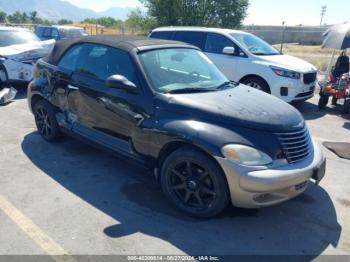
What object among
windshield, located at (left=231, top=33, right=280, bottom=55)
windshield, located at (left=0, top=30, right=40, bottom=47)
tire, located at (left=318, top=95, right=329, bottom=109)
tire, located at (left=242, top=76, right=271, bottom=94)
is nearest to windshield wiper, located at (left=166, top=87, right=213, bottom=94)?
tire, located at (left=242, top=76, right=271, bottom=94)

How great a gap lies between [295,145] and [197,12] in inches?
813

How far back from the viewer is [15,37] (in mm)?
9961

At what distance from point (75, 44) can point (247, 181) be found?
126 inches

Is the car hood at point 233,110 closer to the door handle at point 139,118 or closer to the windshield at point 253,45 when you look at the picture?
the door handle at point 139,118

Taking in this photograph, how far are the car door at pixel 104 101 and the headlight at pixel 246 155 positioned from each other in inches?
42.0

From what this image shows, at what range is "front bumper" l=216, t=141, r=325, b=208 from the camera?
3.12m

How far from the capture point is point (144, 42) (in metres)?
4.34

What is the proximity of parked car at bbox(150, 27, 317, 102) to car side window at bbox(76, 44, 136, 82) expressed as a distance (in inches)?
172

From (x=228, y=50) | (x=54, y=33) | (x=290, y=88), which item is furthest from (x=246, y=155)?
(x=54, y=33)

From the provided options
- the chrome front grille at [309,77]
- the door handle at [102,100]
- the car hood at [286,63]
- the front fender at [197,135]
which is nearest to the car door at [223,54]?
the car hood at [286,63]

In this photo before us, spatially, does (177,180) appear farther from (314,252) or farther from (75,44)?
(75,44)

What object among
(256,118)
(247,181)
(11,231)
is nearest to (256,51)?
(256,118)

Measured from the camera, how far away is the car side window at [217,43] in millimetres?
8523

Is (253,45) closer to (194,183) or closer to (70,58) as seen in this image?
(70,58)
